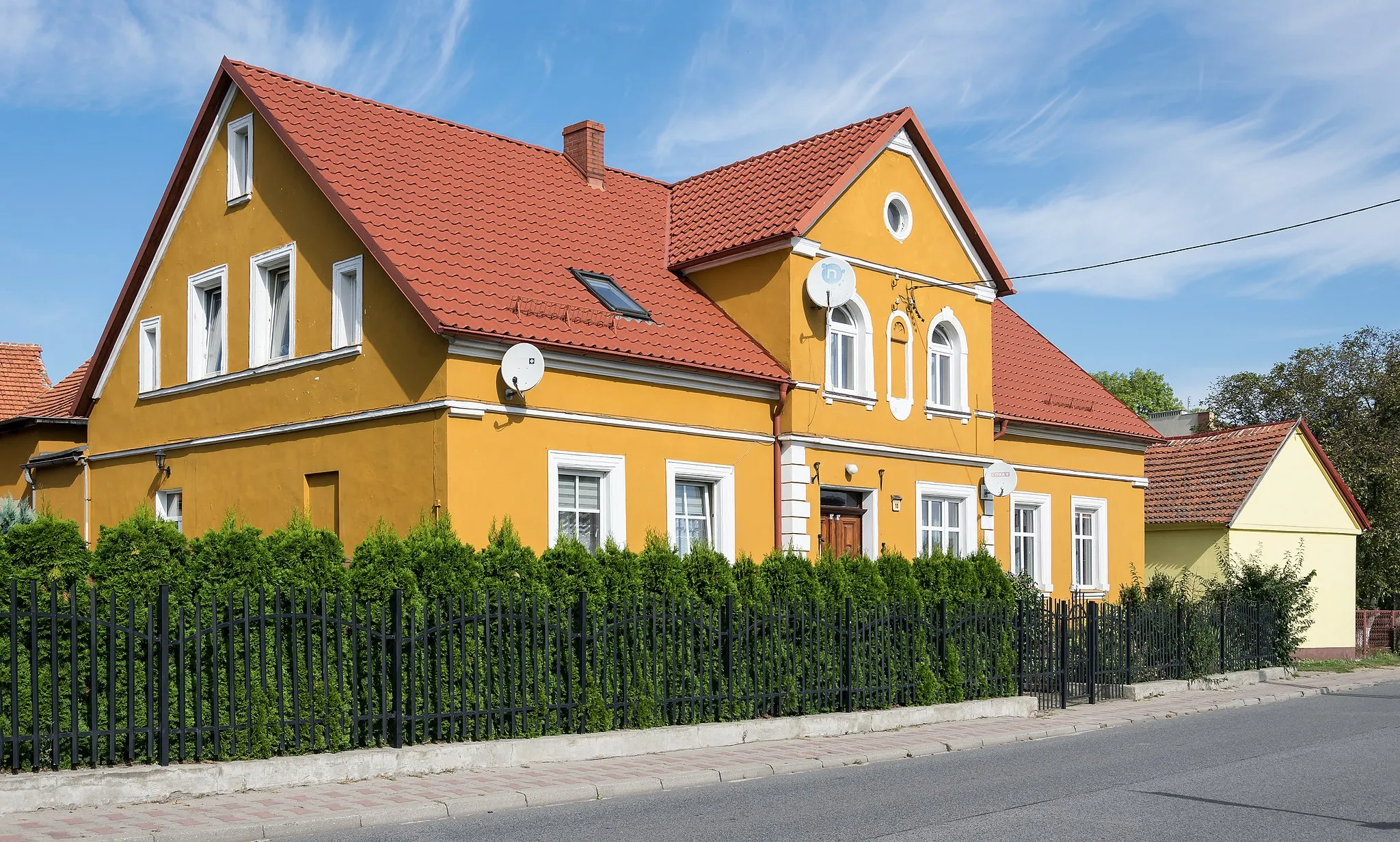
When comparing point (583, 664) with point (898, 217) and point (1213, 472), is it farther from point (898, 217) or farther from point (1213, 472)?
point (1213, 472)

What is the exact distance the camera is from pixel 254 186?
61.8 feet

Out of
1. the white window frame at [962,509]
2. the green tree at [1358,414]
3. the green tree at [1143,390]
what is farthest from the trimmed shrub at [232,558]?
the green tree at [1143,390]

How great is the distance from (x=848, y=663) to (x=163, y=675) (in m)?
7.88

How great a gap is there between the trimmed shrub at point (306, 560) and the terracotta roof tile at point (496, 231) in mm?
4216

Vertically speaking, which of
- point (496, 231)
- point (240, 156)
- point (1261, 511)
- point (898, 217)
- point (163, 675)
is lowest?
point (163, 675)

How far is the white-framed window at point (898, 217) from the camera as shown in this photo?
70.5 ft

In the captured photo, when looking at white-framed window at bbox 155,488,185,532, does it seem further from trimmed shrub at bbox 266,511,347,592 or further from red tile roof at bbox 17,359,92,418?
trimmed shrub at bbox 266,511,347,592

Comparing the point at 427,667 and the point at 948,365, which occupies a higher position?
the point at 948,365

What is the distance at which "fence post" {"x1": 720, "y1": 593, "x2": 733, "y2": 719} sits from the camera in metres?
13.9

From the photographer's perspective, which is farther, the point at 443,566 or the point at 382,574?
the point at 443,566

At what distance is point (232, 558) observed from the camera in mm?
10969

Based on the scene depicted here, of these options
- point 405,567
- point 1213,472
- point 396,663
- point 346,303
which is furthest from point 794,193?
point 1213,472

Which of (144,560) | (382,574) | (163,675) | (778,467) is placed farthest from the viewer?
(778,467)

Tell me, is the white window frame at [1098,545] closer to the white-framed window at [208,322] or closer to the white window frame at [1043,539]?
the white window frame at [1043,539]
